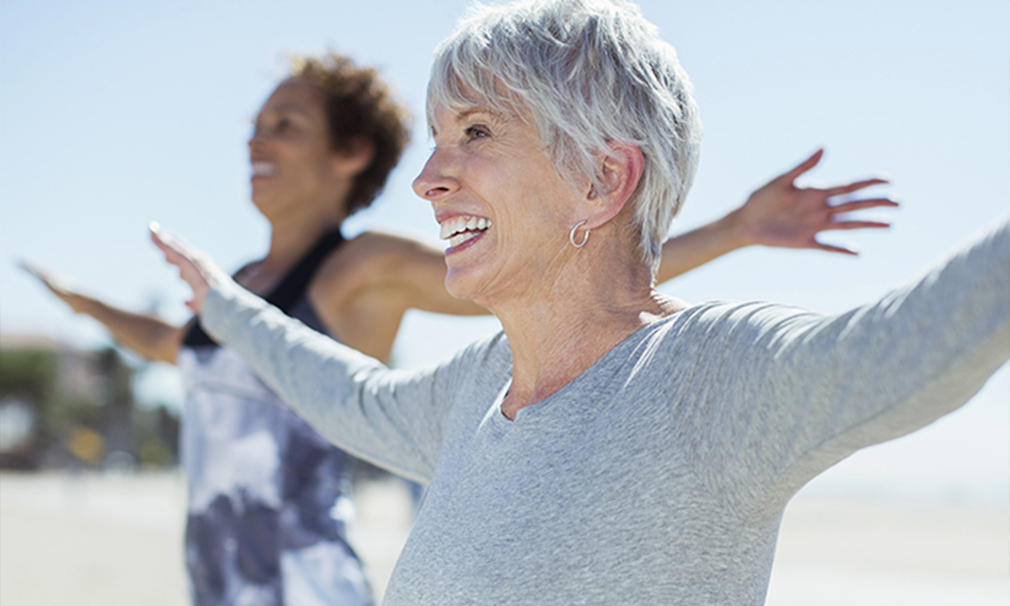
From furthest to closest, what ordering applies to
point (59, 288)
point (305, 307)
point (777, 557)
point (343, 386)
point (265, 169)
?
1. point (777, 557)
2. point (59, 288)
3. point (265, 169)
4. point (305, 307)
5. point (343, 386)

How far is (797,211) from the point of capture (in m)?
2.07

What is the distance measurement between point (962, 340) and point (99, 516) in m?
20.0

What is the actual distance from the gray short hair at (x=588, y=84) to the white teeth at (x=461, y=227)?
0.57 ft

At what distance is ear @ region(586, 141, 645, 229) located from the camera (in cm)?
145

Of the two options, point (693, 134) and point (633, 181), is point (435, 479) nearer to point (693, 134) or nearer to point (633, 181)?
point (633, 181)

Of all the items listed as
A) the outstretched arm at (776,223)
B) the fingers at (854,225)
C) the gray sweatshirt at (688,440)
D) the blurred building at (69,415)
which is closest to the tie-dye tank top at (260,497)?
the gray sweatshirt at (688,440)

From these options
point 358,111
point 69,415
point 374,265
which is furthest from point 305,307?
point 69,415

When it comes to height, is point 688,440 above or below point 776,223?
below

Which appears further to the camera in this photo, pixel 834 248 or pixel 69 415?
pixel 69 415

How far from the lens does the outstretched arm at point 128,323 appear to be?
3.32 meters

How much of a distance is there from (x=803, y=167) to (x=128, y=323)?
8.39ft

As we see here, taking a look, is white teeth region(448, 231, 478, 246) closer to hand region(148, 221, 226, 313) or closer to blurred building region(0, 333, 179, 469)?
hand region(148, 221, 226, 313)

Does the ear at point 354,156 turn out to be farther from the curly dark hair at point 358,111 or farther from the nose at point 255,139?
the nose at point 255,139

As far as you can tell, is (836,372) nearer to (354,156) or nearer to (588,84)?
(588,84)
